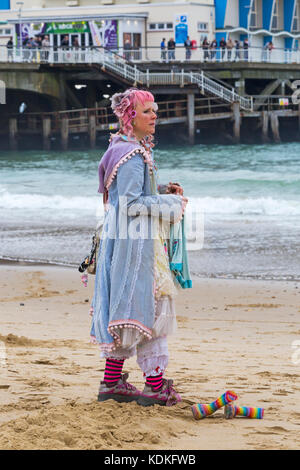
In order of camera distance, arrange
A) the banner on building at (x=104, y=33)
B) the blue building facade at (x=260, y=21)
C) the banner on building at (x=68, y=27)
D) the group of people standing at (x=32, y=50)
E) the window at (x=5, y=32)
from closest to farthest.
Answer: the group of people standing at (x=32, y=50) < the banner on building at (x=104, y=33) < the banner on building at (x=68, y=27) < the blue building facade at (x=260, y=21) < the window at (x=5, y=32)

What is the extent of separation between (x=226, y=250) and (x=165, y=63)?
2809 centimetres

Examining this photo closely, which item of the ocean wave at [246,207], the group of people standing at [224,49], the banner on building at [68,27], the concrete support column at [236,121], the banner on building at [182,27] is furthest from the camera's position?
the banner on building at [68,27]

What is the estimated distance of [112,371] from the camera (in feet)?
14.5

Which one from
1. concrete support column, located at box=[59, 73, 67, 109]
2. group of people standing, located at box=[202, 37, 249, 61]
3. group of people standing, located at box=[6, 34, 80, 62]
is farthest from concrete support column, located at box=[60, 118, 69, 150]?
group of people standing, located at box=[202, 37, 249, 61]

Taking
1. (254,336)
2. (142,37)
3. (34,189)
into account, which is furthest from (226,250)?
(142,37)

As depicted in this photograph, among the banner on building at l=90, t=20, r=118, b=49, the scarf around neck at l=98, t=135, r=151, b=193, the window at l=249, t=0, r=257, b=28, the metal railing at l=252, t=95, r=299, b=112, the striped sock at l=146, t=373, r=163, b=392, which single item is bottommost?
the striped sock at l=146, t=373, r=163, b=392

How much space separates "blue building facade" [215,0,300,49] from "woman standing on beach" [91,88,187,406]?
141 ft

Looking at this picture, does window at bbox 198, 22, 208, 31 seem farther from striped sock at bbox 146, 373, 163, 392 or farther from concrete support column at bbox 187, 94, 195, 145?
striped sock at bbox 146, 373, 163, 392

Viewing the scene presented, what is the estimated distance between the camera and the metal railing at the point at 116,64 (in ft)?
122

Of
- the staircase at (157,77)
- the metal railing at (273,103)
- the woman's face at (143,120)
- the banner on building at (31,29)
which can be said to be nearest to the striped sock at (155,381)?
the woman's face at (143,120)

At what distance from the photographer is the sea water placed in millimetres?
11359

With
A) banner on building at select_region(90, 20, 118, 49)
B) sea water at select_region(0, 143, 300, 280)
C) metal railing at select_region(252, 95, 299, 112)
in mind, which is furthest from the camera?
banner on building at select_region(90, 20, 118, 49)

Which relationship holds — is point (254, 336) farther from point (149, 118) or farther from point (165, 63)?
point (165, 63)

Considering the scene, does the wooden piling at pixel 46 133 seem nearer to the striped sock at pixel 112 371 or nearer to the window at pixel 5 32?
the window at pixel 5 32
